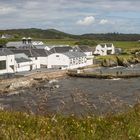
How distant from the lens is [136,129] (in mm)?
5328

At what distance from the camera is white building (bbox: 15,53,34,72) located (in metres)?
59.6

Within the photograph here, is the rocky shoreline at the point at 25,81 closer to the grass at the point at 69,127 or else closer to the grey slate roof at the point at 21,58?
the grey slate roof at the point at 21,58

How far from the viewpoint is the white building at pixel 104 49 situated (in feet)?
315

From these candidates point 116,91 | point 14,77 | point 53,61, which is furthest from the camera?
point 53,61

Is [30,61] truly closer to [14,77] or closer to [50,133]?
[14,77]

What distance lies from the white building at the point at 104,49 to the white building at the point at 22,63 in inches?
1343

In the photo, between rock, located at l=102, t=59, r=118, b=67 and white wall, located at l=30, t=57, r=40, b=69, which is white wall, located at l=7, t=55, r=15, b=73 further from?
rock, located at l=102, t=59, r=118, b=67

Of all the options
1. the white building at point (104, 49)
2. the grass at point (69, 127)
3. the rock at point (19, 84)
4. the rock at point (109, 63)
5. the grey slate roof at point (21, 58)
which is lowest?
the rock at point (19, 84)

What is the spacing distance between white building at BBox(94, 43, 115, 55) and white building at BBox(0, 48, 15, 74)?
134 ft

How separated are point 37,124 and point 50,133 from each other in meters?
0.62

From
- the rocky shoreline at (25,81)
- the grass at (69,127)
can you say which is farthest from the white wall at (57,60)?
the grass at (69,127)

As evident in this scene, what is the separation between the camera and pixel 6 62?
57.1m

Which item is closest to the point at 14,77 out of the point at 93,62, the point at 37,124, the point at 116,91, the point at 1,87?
the point at 1,87

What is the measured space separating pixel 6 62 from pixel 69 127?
172 ft
